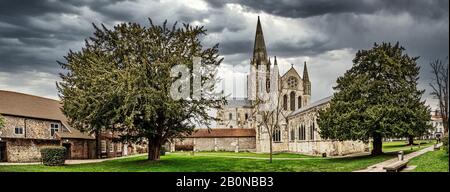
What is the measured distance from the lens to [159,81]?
21.2 m

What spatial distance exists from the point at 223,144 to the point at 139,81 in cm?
4007

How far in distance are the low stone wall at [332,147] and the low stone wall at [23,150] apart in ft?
66.1

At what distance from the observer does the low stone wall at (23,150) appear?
25812 mm

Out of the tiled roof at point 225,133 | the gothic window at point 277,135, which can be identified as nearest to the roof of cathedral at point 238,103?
the tiled roof at point 225,133

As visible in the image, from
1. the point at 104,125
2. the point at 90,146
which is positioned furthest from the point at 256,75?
the point at 104,125

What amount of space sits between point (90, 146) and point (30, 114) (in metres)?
5.89

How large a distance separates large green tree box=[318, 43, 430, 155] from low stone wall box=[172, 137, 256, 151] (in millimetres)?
35424

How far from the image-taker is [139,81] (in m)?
Result: 21.0

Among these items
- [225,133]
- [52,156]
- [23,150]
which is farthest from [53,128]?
[225,133]

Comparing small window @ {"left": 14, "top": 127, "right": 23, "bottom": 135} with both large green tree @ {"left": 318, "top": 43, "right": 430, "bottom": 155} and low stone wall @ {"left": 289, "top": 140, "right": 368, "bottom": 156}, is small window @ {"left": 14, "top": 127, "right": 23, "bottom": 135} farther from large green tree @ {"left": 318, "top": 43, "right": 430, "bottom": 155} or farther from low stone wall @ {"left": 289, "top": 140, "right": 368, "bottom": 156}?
low stone wall @ {"left": 289, "top": 140, "right": 368, "bottom": 156}

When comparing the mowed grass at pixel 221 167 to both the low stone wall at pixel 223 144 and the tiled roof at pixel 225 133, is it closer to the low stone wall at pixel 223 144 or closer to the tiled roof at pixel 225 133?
the low stone wall at pixel 223 144

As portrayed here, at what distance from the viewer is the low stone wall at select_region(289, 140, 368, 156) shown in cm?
3431

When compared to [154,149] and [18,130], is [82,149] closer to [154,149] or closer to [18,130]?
[18,130]
